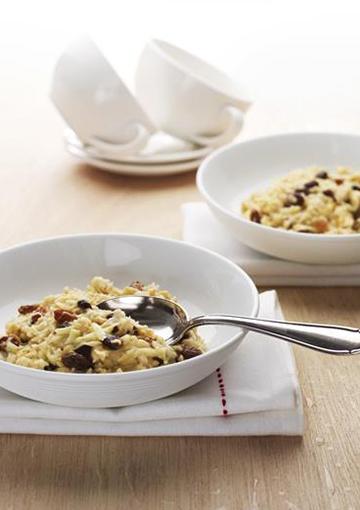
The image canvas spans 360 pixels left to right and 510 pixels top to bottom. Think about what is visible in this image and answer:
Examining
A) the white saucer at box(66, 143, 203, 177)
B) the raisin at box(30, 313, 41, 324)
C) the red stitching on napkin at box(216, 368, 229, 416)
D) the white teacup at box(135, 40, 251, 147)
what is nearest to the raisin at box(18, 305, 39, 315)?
the raisin at box(30, 313, 41, 324)

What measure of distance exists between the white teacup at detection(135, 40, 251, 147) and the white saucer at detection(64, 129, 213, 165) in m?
0.03

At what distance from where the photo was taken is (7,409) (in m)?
1.23

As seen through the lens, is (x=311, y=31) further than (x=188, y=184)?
Yes

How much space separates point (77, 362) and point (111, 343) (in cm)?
5

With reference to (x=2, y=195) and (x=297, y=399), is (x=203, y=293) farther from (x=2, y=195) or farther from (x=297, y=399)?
(x=2, y=195)

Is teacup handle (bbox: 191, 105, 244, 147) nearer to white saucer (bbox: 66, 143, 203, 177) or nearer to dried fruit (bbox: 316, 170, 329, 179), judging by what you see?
white saucer (bbox: 66, 143, 203, 177)

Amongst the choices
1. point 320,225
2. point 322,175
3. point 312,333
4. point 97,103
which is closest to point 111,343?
point 312,333

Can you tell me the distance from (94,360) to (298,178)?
886mm

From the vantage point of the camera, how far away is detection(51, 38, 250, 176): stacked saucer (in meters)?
2.31

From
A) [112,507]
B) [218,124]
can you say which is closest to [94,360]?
[112,507]

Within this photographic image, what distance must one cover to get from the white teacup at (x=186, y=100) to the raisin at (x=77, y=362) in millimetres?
1299

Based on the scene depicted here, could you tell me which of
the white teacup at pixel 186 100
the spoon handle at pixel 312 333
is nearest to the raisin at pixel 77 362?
the spoon handle at pixel 312 333

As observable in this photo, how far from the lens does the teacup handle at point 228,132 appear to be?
2.42 meters

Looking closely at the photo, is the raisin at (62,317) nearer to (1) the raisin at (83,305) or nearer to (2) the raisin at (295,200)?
(1) the raisin at (83,305)
